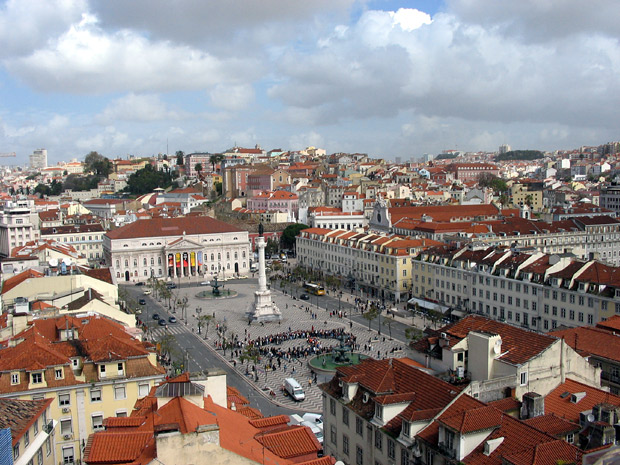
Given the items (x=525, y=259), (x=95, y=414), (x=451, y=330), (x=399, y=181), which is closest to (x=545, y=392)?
(x=451, y=330)

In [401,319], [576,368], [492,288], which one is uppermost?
[576,368]

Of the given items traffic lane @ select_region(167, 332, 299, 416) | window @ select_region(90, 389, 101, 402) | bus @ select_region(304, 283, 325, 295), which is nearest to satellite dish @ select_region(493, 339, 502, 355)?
traffic lane @ select_region(167, 332, 299, 416)

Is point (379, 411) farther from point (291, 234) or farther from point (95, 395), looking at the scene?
point (291, 234)

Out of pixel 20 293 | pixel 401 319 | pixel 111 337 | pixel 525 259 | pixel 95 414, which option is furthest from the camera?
pixel 401 319

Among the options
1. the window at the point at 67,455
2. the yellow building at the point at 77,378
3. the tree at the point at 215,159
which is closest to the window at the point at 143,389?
the yellow building at the point at 77,378

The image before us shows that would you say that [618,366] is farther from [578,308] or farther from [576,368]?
[578,308]

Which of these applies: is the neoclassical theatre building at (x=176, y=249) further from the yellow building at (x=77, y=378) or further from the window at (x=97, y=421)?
the window at (x=97, y=421)

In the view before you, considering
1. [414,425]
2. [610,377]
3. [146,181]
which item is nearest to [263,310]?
[610,377]
